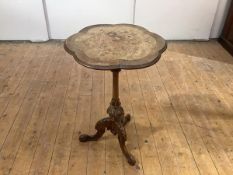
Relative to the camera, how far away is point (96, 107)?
7.22 ft

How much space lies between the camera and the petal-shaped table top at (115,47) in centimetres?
122

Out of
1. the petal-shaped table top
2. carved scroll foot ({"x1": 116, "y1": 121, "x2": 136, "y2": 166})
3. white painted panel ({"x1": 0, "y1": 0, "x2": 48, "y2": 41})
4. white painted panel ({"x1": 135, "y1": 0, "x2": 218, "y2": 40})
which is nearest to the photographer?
the petal-shaped table top

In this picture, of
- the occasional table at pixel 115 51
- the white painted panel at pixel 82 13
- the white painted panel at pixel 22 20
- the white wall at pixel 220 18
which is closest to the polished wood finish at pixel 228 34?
the white wall at pixel 220 18

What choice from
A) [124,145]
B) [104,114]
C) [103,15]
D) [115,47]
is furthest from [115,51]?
[103,15]

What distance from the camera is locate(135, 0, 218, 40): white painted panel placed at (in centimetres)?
333

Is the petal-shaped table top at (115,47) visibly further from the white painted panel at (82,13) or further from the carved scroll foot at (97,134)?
the white painted panel at (82,13)

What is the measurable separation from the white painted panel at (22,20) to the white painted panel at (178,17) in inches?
54.0

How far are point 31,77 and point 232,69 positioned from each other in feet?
7.81

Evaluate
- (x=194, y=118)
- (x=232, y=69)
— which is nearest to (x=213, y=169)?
(x=194, y=118)

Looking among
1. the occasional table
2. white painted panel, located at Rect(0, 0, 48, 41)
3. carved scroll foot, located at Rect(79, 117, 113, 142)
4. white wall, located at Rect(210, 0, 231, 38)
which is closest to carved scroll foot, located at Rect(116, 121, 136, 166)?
the occasional table

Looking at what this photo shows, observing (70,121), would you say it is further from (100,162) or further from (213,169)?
(213,169)

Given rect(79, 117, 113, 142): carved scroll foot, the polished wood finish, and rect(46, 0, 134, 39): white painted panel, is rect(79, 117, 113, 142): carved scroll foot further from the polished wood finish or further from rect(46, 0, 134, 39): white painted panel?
the polished wood finish

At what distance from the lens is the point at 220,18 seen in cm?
354

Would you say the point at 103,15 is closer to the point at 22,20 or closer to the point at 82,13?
the point at 82,13
